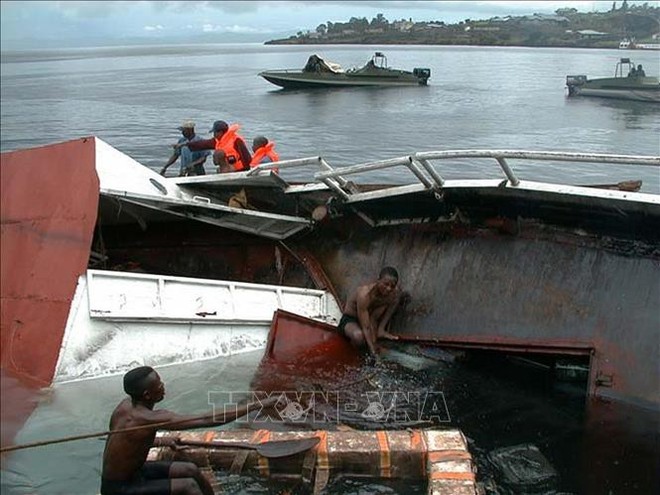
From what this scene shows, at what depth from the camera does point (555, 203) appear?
22.4 feet

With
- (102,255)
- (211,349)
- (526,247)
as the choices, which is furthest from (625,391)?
(102,255)

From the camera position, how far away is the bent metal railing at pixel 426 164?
6.00 metres

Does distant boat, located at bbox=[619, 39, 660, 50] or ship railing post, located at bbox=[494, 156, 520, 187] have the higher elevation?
distant boat, located at bbox=[619, 39, 660, 50]

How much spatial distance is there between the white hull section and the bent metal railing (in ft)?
4.30

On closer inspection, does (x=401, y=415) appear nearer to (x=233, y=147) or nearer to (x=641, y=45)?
(x=233, y=147)

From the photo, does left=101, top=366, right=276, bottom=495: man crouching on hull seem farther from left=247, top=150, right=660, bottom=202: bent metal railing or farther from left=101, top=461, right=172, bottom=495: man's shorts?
left=247, top=150, right=660, bottom=202: bent metal railing

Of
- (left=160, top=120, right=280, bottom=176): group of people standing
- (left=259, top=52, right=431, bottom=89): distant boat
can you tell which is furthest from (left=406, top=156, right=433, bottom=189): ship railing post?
(left=259, top=52, right=431, bottom=89): distant boat

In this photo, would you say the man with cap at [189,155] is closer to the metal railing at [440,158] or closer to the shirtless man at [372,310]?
the metal railing at [440,158]

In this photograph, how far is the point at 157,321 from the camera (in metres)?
7.16

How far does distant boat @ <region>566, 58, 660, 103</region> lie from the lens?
28.8m

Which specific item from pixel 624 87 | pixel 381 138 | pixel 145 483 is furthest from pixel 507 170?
pixel 624 87

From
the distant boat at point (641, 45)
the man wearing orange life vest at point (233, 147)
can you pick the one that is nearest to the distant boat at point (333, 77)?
the distant boat at point (641, 45)

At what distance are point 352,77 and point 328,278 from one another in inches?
1422

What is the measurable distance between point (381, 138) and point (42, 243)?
21142 millimetres
